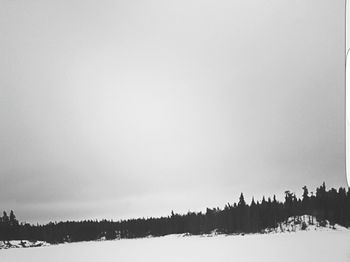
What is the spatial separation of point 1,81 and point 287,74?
1.38m

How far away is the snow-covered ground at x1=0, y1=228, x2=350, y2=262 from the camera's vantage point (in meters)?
2.77

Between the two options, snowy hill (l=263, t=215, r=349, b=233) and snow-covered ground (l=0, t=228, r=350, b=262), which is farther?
snowy hill (l=263, t=215, r=349, b=233)

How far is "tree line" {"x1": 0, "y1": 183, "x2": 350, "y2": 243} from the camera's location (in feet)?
9.05

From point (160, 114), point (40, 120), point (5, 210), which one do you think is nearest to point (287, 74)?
point (160, 114)

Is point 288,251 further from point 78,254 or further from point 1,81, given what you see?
point 1,81

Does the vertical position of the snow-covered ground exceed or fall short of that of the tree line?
it falls short

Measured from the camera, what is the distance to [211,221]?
9.48ft

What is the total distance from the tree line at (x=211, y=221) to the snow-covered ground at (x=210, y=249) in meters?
0.04

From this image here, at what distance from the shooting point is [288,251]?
2922 millimetres

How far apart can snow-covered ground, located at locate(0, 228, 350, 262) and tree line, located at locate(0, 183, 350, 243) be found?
4cm

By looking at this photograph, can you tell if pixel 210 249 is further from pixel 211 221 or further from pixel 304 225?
pixel 304 225

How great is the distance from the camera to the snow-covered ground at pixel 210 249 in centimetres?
277

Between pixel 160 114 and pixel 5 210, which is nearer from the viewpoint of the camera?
pixel 5 210

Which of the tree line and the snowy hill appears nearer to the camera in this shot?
the tree line
